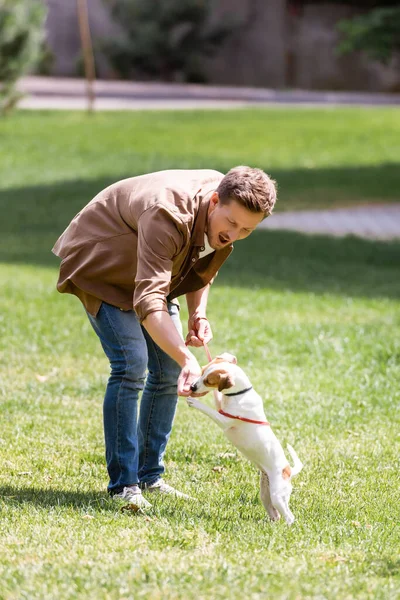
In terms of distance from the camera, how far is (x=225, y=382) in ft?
13.3

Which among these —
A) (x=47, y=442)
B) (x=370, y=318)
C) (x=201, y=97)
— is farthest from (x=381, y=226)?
(x=201, y=97)

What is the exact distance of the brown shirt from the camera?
407 centimetres

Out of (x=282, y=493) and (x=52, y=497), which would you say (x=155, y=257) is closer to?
(x=282, y=493)

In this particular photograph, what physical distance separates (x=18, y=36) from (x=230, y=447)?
18.8 meters

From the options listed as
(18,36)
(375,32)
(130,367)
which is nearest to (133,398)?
(130,367)

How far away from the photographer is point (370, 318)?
910 cm

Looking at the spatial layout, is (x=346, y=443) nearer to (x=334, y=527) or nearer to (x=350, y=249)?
(x=334, y=527)

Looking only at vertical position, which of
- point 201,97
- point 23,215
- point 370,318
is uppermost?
point 370,318

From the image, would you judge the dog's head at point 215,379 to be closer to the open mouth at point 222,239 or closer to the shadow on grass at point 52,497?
the open mouth at point 222,239

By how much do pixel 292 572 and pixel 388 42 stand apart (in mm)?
14218

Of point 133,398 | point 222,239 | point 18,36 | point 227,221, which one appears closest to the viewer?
point 227,221

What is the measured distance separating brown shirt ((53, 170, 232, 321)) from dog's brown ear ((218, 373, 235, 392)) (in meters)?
0.34

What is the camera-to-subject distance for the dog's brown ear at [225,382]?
4023 mm

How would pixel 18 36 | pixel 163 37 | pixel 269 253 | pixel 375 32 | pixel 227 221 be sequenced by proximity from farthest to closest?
1. pixel 163 37
2. pixel 18 36
3. pixel 375 32
4. pixel 269 253
5. pixel 227 221
